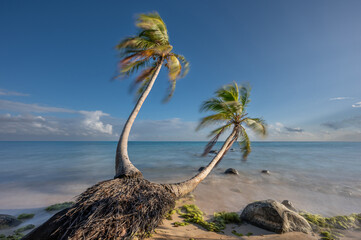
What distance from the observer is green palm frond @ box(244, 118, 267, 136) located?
7.23 metres

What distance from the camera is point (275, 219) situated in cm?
390

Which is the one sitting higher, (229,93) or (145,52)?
(145,52)

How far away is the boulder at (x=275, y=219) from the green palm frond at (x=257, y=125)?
3709mm

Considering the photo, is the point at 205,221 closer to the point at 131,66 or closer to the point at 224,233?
the point at 224,233

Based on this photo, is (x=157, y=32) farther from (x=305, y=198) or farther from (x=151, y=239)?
(x=305, y=198)

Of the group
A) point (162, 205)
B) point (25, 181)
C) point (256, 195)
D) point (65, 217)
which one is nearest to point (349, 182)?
point (256, 195)

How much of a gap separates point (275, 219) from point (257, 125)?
422cm

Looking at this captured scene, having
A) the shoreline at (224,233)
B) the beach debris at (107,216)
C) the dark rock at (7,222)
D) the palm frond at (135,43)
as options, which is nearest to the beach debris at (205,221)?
the shoreline at (224,233)

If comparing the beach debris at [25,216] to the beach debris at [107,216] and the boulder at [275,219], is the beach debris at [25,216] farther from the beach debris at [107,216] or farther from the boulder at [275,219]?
→ the boulder at [275,219]

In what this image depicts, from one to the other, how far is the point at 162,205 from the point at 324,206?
7118 millimetres

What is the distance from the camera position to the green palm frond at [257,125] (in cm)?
723

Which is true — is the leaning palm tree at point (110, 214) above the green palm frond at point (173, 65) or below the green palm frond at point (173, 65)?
below

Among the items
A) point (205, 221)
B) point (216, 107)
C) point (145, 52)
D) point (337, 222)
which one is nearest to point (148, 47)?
point (145, 52)

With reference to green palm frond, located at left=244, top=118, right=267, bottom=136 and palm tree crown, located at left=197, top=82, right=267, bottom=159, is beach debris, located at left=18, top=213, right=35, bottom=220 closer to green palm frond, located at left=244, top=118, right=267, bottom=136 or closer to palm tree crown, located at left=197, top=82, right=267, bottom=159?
palm tree crown, located at left=197, top=82, right=267, bottom=159
